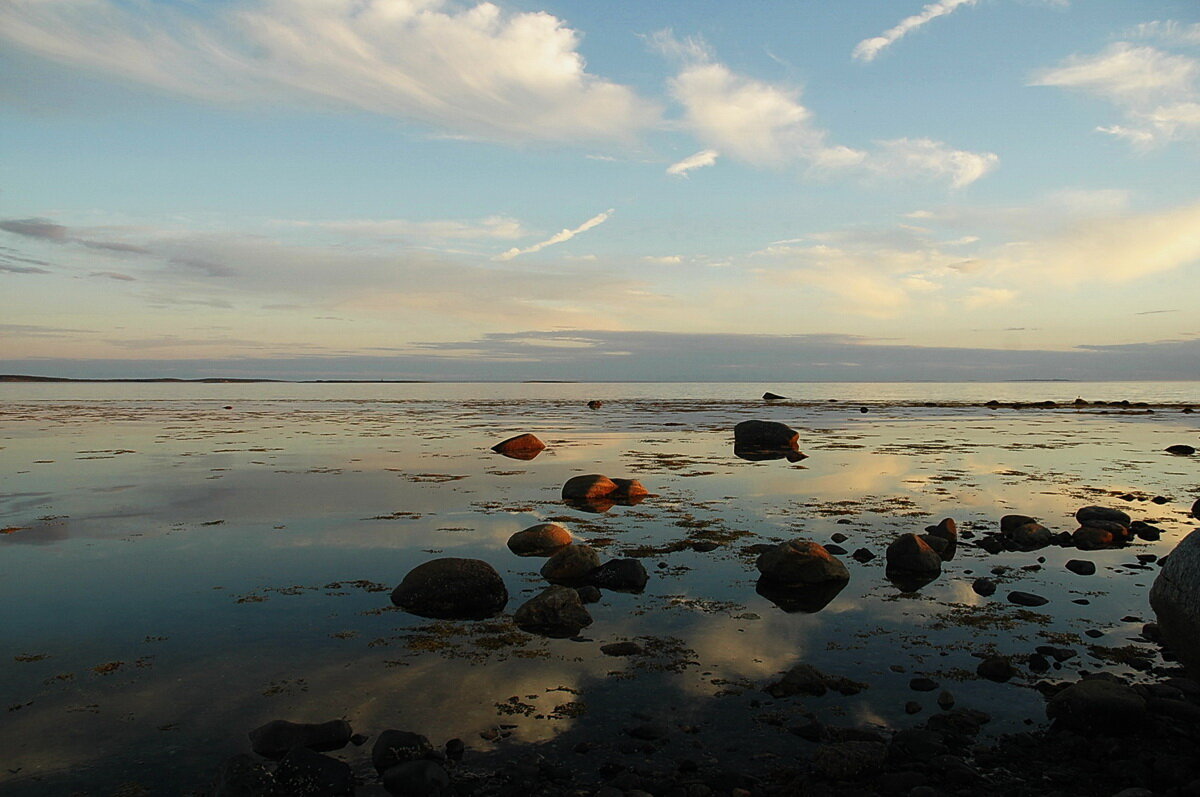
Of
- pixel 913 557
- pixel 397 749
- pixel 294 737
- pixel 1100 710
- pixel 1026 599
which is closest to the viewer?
pixel 397 749

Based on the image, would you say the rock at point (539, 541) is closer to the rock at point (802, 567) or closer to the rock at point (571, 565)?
the rock at point (571, 565)

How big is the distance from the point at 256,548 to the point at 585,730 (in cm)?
1081

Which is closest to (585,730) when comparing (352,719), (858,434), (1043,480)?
(352,719)

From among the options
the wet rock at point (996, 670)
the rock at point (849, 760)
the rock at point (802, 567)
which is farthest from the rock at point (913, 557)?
the rock at point (849, 760)

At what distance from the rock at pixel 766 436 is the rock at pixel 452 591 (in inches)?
1081

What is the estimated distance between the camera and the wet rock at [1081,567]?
13477mm

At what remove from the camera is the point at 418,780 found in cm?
623

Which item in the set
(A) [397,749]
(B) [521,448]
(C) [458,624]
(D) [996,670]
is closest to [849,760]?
(D) [996,670]

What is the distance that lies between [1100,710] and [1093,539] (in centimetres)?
1033

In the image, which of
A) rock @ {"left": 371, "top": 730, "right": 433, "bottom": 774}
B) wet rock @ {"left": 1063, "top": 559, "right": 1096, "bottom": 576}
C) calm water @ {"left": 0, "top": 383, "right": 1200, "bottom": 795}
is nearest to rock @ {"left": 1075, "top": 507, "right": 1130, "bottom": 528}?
calm water @ {"left": 0, "top": 383, "right": 1200, "bottom": 795}

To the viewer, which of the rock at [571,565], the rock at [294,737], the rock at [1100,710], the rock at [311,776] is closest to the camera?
the rock at [311,776]

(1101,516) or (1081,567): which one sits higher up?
(1101,516)

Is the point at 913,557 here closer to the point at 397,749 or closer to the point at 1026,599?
the point at 1026,599

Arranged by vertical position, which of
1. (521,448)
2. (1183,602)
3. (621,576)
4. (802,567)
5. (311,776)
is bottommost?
(521,448)
